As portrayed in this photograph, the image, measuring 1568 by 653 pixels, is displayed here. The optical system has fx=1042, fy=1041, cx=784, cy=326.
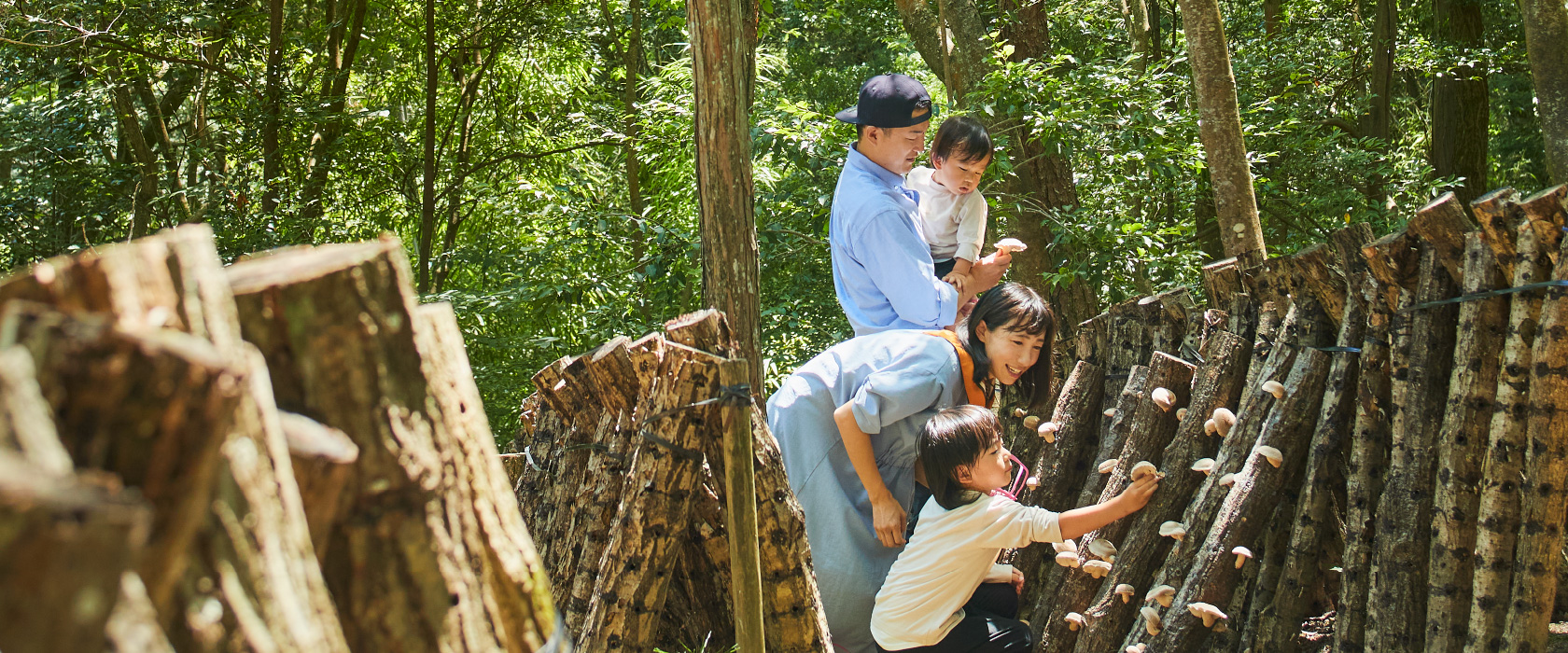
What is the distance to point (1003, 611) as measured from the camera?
333cm

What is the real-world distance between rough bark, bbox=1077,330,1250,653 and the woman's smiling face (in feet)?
1.89

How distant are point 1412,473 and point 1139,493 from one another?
74 cm

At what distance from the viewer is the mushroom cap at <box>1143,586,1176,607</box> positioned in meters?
3.10

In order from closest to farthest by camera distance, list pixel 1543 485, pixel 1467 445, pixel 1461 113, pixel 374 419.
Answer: pixel 374 419
pixel 1543 485
pixel 1467 445
pixel 1461 113

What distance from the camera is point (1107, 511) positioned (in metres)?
3.12

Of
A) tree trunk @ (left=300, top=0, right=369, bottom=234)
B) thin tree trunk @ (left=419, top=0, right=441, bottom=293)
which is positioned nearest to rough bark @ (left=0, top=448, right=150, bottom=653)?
tree trunk @ (left=300, top=0, right=369, bottom=234)

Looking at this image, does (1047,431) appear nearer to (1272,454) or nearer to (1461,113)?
(1272,454)

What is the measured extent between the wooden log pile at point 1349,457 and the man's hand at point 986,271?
0.58 metres

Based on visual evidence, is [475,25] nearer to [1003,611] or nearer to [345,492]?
[1003,611]

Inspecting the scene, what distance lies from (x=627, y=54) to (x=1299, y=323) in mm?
8690

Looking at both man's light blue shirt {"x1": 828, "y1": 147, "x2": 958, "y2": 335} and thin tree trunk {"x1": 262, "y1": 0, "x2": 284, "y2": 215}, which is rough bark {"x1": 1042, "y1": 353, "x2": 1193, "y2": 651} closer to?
man's light blue shirt {"x1": 828, "y1": 147, "x2": 958, "y2": 335}

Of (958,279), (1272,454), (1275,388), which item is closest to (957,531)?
(1272,454)

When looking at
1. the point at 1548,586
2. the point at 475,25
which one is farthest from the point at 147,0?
the point at 1548,586

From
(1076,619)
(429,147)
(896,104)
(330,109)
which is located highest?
(330,109)
